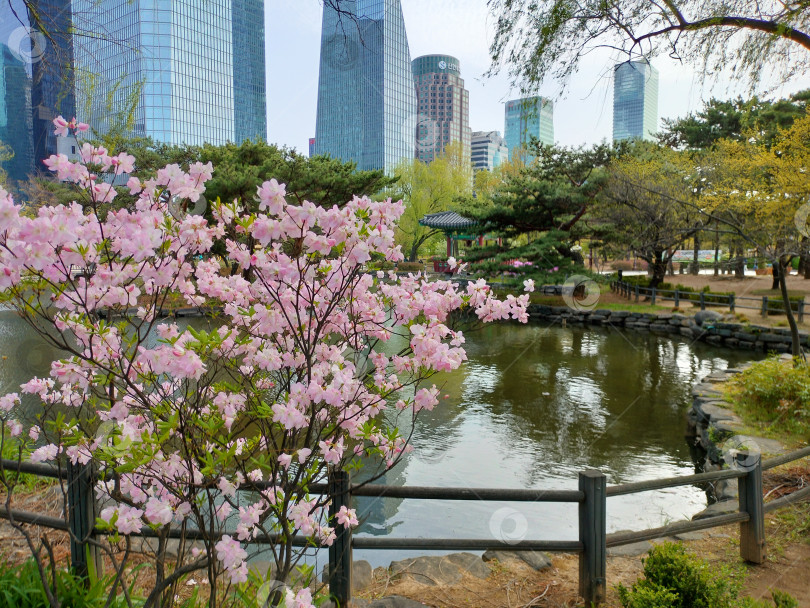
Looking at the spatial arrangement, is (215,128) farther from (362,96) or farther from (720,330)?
(720,330)

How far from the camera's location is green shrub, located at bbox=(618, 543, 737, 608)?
239 centimetres

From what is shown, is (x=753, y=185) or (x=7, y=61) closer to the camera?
(x=7, y=61)

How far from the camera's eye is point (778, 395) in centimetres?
657

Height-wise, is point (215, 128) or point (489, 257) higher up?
point (215, 128)

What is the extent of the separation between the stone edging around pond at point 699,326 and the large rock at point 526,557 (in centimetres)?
1105

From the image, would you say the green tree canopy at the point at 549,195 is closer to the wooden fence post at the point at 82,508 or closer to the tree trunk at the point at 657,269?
the tree trunk at the point at 657,269

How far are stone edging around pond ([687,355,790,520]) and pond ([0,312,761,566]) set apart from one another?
23 cm

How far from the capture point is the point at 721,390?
8.05m

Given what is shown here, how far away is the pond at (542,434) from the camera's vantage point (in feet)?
16.8

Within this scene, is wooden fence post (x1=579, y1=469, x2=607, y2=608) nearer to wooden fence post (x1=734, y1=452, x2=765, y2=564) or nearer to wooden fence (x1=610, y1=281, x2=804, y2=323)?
wooden fence post (x1=734, y1=452, x2=765, y2=564)

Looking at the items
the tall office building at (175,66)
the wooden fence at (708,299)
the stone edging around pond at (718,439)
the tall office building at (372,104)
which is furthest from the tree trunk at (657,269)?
the tall office building at (175,66)

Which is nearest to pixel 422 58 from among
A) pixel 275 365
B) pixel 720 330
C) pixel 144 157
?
pixel 144 157

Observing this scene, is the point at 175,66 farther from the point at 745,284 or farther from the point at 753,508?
the point at 745,284

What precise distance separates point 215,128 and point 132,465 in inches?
938
